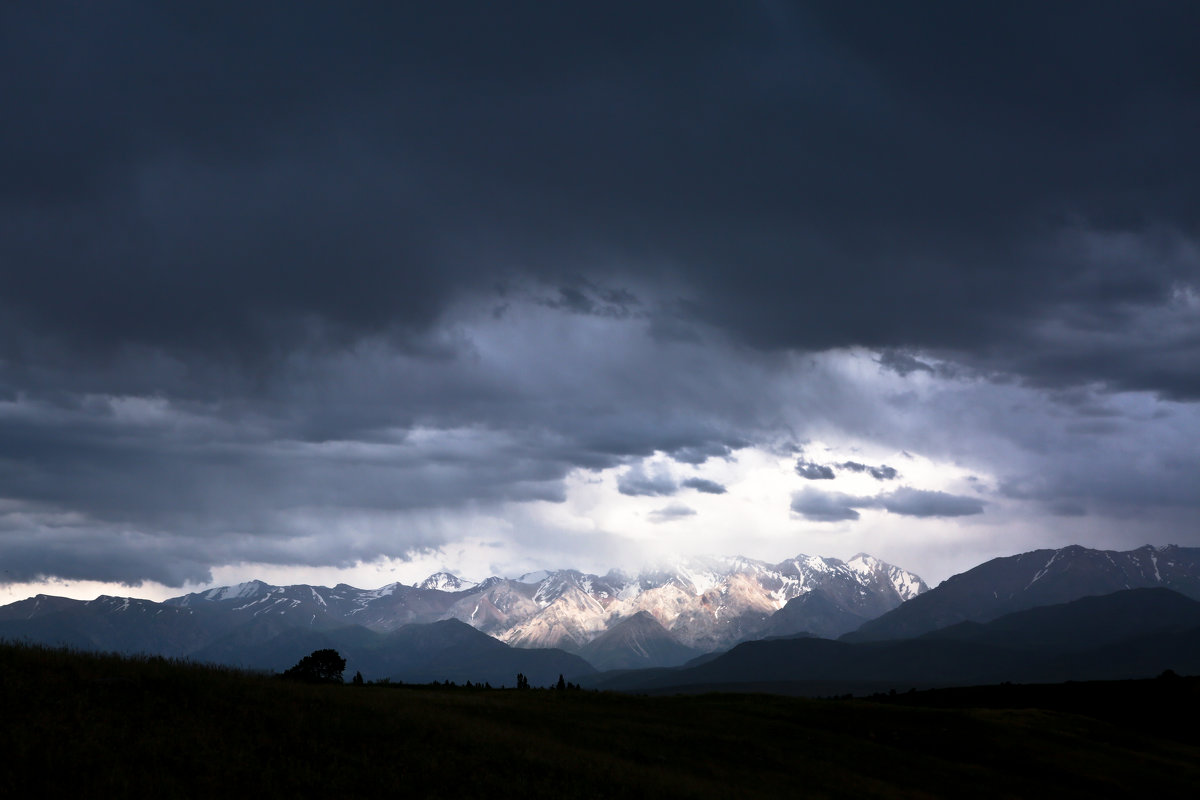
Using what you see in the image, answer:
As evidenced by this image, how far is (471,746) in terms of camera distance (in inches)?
1345

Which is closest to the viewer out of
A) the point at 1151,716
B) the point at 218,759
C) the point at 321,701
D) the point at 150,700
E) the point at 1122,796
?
the point at 218,759

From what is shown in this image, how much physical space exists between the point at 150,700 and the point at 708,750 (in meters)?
28.1

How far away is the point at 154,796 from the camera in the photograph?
23.8m

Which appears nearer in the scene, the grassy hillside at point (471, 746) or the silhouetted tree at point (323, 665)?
the grassy hillside at point (471, 746)

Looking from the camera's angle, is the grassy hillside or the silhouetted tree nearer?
the grassy hillside

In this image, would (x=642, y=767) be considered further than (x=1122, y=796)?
No

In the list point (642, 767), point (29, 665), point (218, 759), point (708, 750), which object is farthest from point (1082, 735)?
point (29, 665)

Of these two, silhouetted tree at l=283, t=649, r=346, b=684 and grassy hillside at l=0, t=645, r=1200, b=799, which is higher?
silhouetted tree at l=283, t=649, r=346, b=684

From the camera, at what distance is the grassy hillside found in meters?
26.2

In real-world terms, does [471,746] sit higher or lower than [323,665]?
lower

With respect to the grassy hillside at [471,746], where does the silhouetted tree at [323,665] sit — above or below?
above

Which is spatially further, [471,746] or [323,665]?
[323,665]

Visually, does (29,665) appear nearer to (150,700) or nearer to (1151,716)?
(150,700)

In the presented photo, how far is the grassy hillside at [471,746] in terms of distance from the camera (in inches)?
1033
